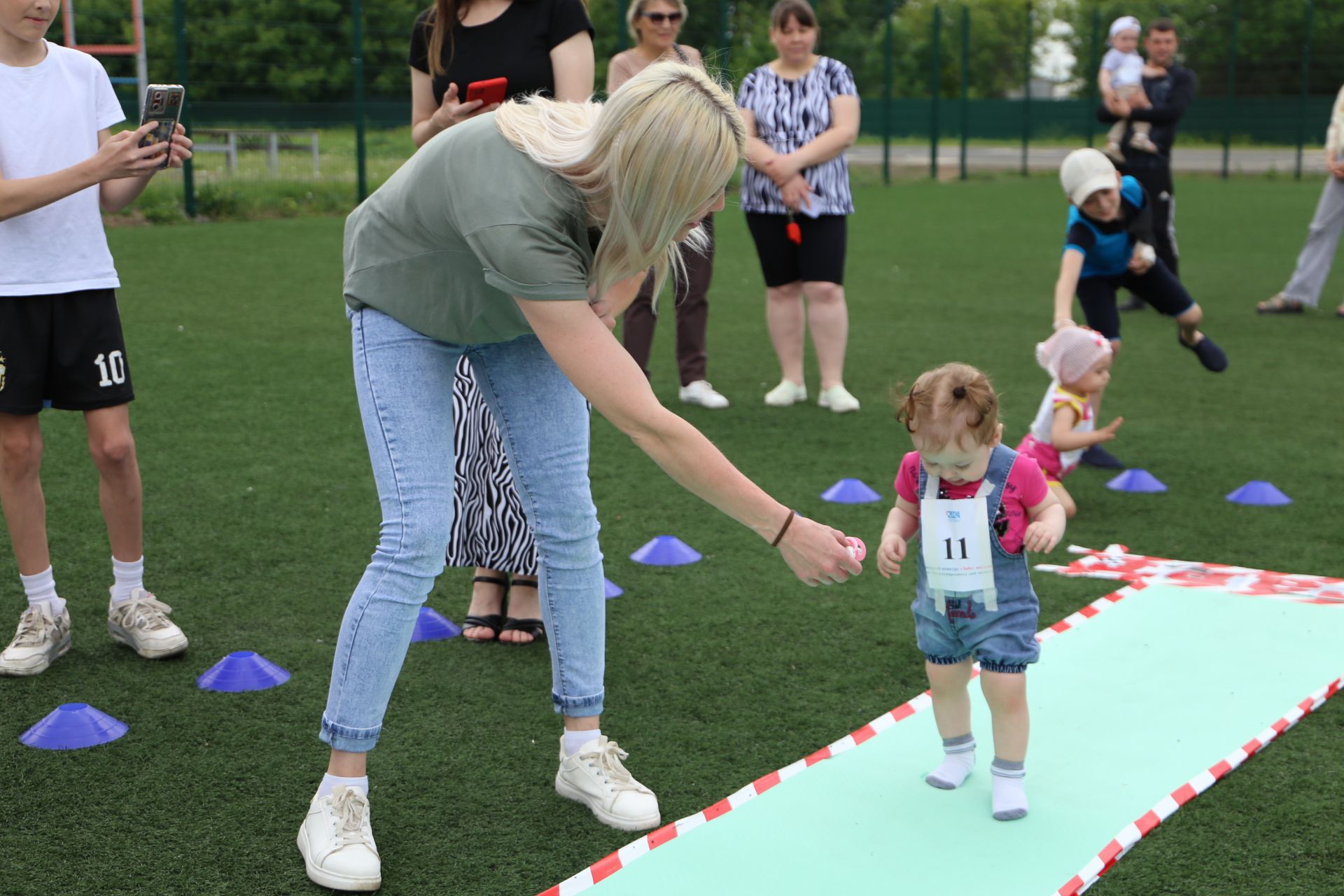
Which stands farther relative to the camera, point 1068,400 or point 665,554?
point 1068,400

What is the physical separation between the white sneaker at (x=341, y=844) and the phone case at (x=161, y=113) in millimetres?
→ 1636

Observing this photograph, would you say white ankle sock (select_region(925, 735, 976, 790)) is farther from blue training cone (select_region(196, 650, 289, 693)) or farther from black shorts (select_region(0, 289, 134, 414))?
black shorts (select_region(0, 289, 134, 414))

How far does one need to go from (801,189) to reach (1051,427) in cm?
197

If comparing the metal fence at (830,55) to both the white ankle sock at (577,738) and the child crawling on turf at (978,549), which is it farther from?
the white ankle sock at (577,738)

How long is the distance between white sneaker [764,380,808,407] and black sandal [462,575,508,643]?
3.18m

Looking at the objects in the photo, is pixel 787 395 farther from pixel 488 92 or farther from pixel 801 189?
pixel 488 92

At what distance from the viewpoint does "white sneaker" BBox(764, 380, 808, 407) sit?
22.4ft

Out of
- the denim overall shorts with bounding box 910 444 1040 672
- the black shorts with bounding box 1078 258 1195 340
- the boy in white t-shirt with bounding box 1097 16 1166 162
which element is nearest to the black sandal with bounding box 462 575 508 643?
the denim overall shorts with bounding box 910 444 1040 672

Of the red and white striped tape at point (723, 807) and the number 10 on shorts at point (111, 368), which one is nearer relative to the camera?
the red and white striped tape at point (723, 807)

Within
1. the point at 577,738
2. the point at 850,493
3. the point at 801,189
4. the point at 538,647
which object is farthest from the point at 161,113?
the point at 801,189

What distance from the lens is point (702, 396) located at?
266 inches

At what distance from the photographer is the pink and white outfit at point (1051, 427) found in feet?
16.7

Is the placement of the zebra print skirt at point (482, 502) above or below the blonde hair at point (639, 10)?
below

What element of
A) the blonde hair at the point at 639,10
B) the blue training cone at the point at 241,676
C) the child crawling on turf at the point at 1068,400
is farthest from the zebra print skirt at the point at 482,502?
the blonde hair at the point at 639,10
